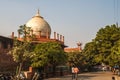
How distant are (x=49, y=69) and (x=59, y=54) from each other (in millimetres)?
5763

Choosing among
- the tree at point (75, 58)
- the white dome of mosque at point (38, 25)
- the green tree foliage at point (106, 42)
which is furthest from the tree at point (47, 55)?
the tree at point (75, 58)

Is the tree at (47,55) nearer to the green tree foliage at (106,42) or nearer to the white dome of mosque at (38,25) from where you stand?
the green tree foliage at (106,42)

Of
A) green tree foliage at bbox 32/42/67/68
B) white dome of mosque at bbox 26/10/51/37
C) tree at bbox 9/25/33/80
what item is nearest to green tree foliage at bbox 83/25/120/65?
green tree foliage at bbox 32/42/67/68

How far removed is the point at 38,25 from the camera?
58344mm

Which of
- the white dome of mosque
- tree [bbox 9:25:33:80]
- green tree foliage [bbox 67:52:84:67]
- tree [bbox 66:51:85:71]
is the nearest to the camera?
tree [bbox 9:25:33:80]

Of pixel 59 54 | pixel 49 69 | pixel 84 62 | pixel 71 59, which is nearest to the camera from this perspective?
pixel 59 54

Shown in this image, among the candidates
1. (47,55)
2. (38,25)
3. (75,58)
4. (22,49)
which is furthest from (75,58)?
(22,49)

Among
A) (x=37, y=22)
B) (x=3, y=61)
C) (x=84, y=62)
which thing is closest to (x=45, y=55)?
(x=3, y=61)

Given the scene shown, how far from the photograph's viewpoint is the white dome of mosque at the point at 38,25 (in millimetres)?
58219

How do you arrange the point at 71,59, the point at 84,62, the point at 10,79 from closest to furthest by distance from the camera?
the point at 10,79
the point at 71,59
the point at 84,62

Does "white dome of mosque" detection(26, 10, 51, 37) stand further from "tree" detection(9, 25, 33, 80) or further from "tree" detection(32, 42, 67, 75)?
"tree" detection(9, 25, 33, 80)

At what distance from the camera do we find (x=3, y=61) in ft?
119

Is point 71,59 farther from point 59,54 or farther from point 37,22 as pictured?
point 59,54

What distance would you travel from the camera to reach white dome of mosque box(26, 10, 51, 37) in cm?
5822
